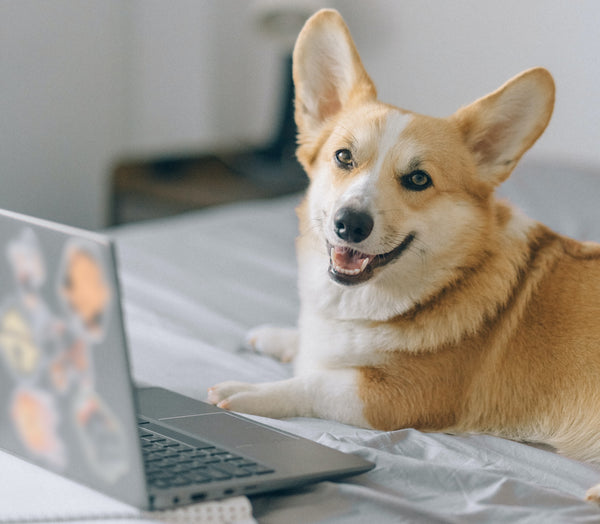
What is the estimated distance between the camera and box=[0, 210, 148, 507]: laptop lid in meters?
0.74

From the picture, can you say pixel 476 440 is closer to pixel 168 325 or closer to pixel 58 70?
pixel 168 325

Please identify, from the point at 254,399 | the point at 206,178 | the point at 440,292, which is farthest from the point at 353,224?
the point at 206,178

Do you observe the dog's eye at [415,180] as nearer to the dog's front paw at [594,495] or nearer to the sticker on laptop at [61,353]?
the dog's front paw at [594,495]

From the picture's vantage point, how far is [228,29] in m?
3.97

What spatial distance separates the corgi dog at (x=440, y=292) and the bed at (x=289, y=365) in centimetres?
7

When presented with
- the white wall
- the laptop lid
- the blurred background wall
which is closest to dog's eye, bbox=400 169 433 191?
the laptop lid

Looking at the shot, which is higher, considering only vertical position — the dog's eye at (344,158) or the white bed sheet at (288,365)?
the dog's eye at (344,158)

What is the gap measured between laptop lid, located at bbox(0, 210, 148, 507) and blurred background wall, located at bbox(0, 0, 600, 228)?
2.28 m

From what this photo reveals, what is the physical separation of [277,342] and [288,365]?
0.17ft

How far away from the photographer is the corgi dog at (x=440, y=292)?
1.22 m

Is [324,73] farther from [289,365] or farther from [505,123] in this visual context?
[289,365]

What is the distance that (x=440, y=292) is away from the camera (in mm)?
1316

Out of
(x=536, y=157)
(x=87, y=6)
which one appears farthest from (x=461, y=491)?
(x=87, y=6)

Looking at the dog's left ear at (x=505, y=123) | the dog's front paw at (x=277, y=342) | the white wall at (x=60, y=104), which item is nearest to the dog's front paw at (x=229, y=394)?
the dog's front paw at (x=277, y=342)
